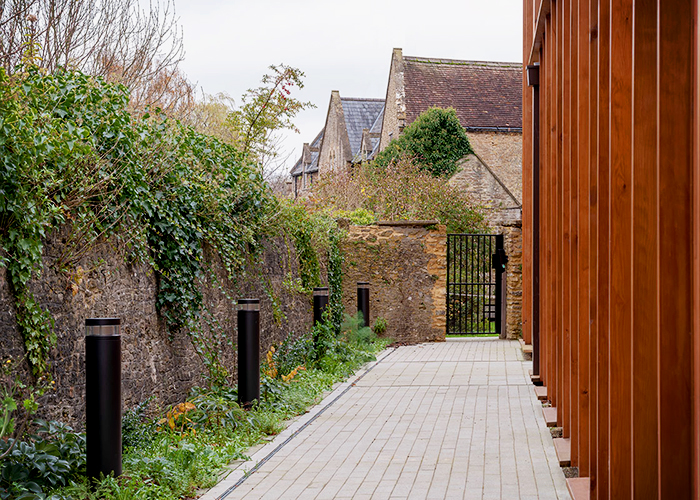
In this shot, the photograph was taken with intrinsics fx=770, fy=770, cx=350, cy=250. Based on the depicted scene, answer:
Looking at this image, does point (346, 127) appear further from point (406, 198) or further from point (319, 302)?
point (319, 302)

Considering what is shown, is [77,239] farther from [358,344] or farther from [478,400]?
[358,344]

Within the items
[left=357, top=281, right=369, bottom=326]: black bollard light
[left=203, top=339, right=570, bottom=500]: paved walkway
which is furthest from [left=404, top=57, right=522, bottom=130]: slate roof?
[left=203, top=339, right=570, bottom=500]: paved walkway

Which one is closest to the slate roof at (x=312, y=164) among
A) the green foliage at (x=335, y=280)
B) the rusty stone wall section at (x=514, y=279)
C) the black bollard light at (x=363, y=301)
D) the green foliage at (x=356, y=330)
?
the rusty stone wall section at (x=514, y=279)

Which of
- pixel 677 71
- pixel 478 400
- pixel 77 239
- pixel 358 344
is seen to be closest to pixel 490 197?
pixel 358 344

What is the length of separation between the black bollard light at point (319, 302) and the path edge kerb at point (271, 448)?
124 cm

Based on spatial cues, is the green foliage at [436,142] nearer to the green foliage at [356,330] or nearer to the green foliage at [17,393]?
the green foliage at [356,330]

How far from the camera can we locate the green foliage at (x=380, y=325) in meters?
14.4

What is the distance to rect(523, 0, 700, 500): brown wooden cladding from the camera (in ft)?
8.40

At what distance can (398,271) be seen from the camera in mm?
14531

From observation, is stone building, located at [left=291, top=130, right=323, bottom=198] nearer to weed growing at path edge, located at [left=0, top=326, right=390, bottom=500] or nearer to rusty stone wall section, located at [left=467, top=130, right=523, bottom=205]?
rusty stone wall section, located at [left=467, top=130, right=523, bottom=205]

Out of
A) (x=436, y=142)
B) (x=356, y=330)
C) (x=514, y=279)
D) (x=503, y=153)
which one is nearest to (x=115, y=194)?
(x=356, y=330)

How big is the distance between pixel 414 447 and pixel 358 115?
40.8m

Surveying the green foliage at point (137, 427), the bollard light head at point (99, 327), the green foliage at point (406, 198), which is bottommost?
the green foliage at point (137, 427)

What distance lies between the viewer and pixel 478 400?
805cm
